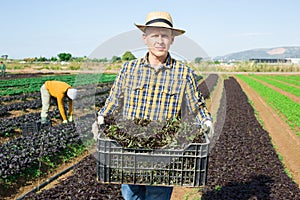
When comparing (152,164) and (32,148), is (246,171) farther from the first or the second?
(152,164)

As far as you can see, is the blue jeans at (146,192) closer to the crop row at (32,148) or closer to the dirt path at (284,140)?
the crop row at (32,148)

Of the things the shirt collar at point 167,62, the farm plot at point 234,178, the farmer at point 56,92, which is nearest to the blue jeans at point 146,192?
the farm plot at point 234,178

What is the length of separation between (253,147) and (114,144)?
5.66 meters

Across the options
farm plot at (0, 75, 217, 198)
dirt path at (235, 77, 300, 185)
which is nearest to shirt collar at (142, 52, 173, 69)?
farm plot at (0, 75, 217, 198)

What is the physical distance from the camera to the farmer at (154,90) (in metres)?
2.78

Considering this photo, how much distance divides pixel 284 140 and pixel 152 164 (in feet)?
24.3

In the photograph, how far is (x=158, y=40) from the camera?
273 cm

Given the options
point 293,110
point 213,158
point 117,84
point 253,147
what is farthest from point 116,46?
point 293,110

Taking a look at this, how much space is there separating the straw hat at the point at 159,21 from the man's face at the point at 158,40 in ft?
0.14

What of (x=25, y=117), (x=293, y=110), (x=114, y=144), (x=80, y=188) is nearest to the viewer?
(x=114, y=144)

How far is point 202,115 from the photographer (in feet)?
8.98

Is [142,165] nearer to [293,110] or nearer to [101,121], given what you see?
[101,121]

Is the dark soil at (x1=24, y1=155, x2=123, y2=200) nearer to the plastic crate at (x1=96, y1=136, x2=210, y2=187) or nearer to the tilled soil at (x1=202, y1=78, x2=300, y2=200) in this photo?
the tilled soil at (x1=202, y1=78, x2=300, y2=200)

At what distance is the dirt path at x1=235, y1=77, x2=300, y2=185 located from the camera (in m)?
6.78
